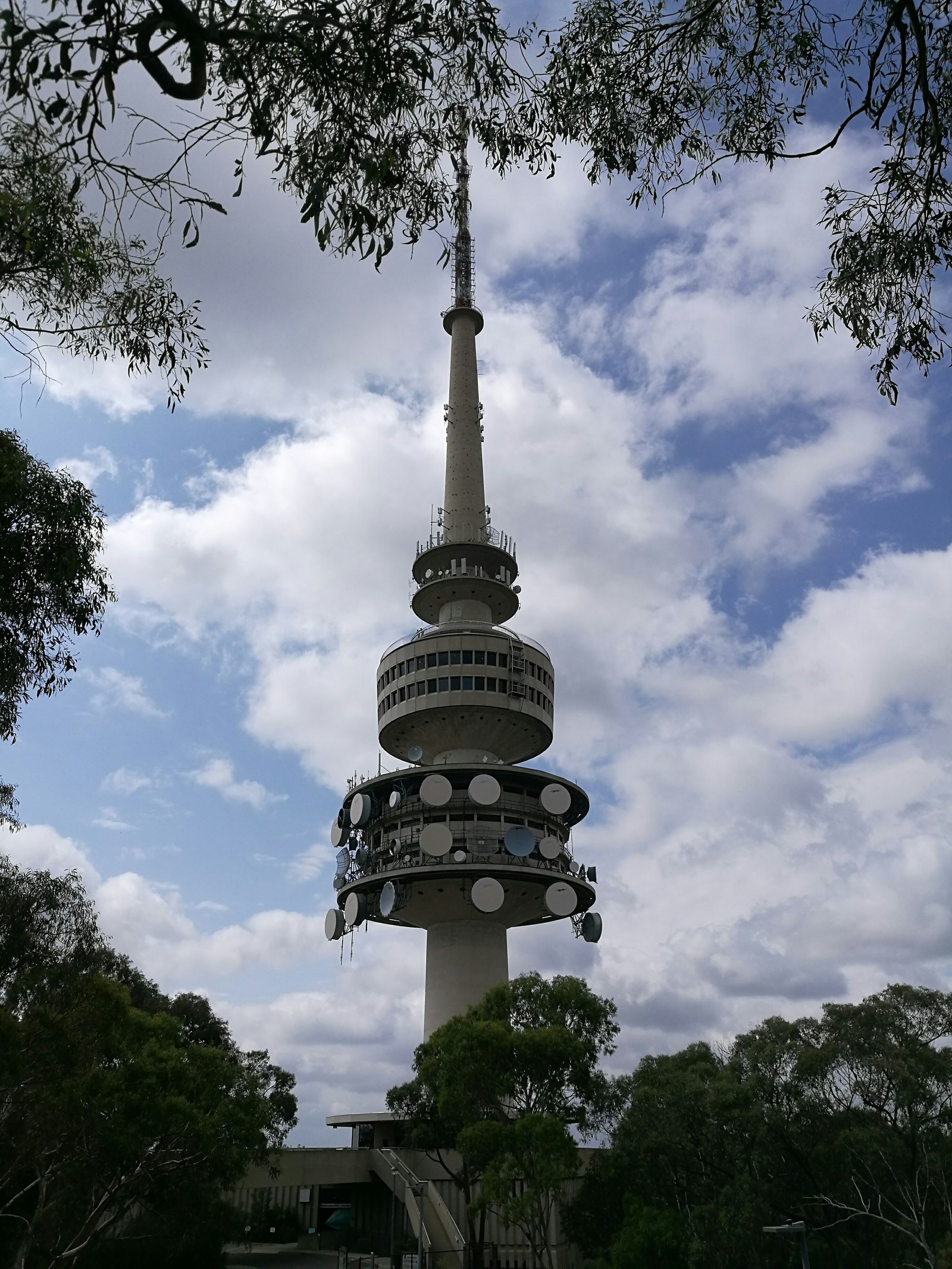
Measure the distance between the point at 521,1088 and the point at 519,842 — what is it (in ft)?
56.0

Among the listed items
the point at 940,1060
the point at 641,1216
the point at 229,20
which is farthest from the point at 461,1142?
the point at 229,20

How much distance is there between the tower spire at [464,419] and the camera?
68688 mm

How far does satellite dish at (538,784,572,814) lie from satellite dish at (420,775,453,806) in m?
6.05

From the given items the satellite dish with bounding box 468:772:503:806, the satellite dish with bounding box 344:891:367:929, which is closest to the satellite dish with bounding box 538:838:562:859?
the satellite dish with bounding box 468:772:503:806

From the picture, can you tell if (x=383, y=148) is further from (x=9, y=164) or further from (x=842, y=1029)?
(x=842, y=1029)

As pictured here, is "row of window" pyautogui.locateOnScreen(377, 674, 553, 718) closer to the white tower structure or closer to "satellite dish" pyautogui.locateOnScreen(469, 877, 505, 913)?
the white tower structure

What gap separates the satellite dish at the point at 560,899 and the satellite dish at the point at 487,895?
10.9 feet

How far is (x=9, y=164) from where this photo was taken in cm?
1161

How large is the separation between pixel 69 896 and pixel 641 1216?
77.2 ft

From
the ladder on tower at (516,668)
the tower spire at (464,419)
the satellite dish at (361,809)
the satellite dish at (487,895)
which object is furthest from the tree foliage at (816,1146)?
the tower spire at (464,419)

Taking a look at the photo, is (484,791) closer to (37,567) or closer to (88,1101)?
(88,1101)

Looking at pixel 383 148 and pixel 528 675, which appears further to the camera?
pixel 528 675

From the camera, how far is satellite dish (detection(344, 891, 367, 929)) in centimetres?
5900

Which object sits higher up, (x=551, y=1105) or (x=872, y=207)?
(x=872, y=207)
